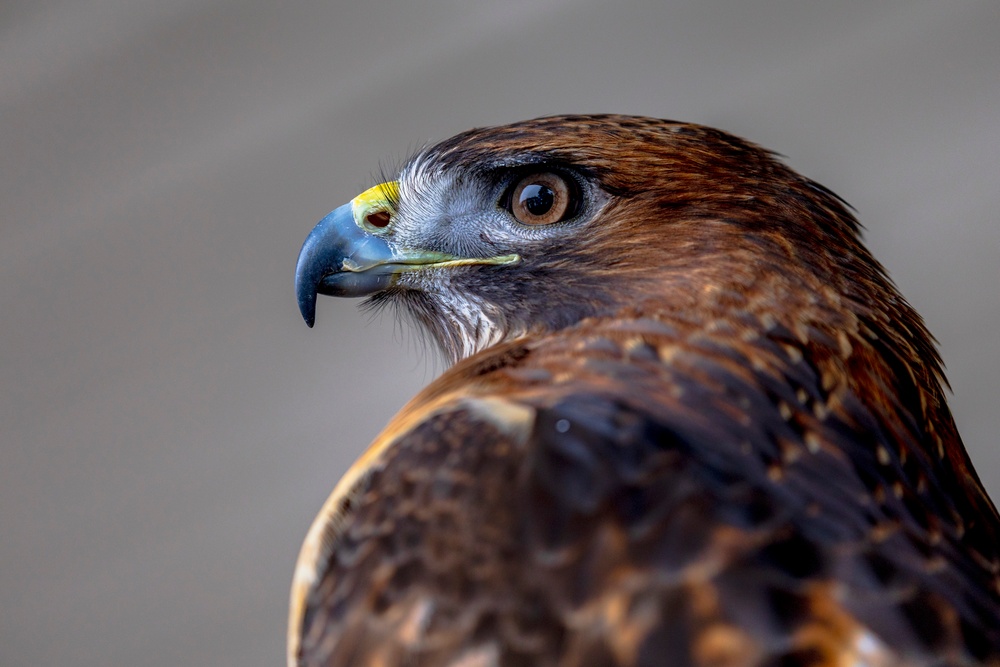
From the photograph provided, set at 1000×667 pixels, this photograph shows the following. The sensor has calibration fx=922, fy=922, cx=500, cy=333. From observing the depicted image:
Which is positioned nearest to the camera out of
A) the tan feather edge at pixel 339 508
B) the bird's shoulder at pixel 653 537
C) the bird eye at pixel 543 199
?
the bird's shoulder at pixel 653 537

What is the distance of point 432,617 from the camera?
815 mm

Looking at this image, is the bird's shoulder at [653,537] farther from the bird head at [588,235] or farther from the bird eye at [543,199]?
the bird eye at [543,199]

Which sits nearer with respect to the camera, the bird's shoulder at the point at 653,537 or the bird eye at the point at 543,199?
the bird's shoulder at the point at 653,537

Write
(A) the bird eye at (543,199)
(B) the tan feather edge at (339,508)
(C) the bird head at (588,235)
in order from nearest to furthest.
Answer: (B) the tan feather edge at (339,508)
(C) the bird head at (588,235)
(A) the bird eye at (543,199)

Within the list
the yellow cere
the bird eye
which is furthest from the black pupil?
the yellow cere

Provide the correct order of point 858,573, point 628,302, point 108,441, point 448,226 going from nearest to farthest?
1. point 858,573
2. point 628,302
3. point 448,226
4. point 108,441

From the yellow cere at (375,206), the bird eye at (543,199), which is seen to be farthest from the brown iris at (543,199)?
the yellow cere at (375,206)

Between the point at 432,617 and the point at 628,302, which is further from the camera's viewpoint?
the point at 628,302

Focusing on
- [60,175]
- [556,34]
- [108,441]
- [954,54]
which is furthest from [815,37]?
[108,441]

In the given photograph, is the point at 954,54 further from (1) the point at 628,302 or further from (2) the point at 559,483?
(2) the point at 559,483

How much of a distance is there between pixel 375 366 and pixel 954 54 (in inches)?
64.5

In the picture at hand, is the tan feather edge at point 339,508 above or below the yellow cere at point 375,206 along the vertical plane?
below

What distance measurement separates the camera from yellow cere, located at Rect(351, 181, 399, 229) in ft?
4.56

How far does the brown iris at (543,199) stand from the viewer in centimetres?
129
